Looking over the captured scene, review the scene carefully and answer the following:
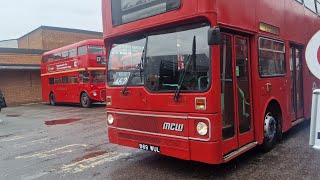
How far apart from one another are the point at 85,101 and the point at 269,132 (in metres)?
15.1

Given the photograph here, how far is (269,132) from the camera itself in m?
6.60

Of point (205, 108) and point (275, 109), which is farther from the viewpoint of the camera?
point (275, 109)

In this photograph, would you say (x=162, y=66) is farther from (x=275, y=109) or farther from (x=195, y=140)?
(x=275, y=109)

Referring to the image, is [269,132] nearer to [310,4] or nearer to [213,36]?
[213,36]

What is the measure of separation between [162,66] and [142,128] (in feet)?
3.58

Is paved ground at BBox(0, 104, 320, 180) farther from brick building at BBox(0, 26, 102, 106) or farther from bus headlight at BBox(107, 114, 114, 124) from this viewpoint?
brick building at BBox(0, 26, 102, 106)

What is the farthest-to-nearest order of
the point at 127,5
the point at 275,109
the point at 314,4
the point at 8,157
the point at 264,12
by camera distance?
the point at 314,4
the point at 8,157
the point at 275,109
the point at 264,12
the point at 127,5

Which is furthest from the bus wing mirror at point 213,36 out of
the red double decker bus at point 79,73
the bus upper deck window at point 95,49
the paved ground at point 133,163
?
the bus upper deck window at point 95,49

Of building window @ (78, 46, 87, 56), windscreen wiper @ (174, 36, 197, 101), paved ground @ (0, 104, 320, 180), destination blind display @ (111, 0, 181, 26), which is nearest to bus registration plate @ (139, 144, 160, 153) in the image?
paved ground @ (0, 104, 320, 180)

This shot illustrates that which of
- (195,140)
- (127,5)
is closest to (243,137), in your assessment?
(195,140)

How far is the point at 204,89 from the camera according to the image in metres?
4.90

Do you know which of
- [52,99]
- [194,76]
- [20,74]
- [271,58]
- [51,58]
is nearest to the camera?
[194,76]

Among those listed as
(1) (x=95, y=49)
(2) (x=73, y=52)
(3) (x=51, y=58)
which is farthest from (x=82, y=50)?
(3) (x=51, y=58)

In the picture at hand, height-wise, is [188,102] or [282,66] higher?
[282,66]
